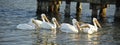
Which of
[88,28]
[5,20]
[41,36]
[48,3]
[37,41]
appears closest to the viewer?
[37,41]

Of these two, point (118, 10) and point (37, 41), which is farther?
point (118, 10)

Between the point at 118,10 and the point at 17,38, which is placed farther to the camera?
the point at 118,10

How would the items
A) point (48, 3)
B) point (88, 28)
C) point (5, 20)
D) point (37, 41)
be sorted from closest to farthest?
point (37, 41) → point (88, 28) → point (5, 20) → point (48, 3)

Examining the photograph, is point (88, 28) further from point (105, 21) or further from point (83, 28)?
point (105, 21)

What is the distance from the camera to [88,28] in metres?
33.9

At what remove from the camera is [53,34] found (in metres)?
32.6

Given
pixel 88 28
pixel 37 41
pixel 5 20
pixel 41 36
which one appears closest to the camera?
pixel 37 41

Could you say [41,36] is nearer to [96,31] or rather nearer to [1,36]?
[1,36]

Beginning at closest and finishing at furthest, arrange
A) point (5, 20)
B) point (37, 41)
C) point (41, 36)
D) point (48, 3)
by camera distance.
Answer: point (37, 41) < point (41, 36) < point (5, 20) < point (48, 3)

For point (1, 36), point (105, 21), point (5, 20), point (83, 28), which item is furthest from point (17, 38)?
point (105, 21)

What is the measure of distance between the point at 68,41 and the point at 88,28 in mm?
4971

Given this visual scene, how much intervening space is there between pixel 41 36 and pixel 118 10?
14822mm

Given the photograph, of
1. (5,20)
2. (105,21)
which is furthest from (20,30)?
(105,21)

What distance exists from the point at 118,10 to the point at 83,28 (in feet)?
35.8
